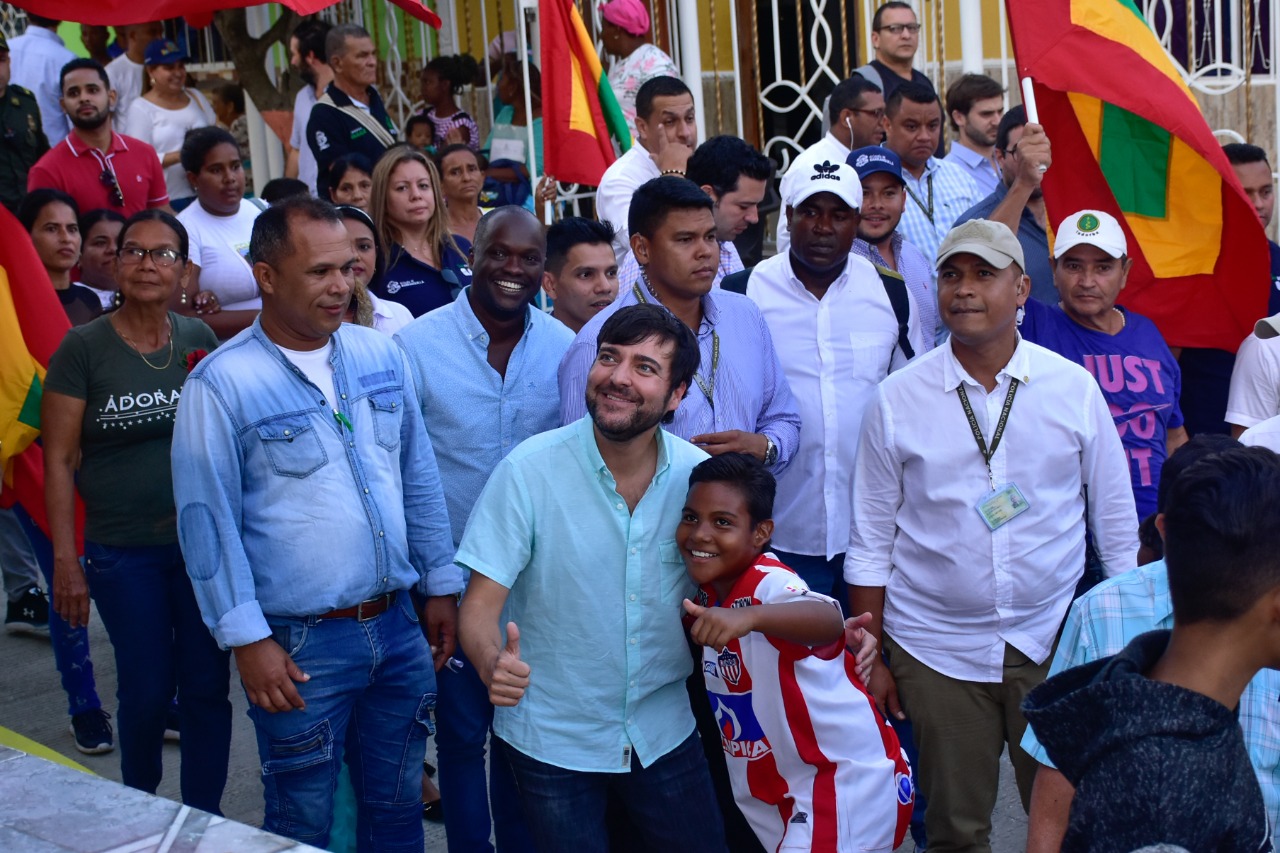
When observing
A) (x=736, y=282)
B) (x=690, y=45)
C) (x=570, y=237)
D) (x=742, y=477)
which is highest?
(x=690, y=45)

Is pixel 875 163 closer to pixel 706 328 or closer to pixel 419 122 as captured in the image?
pixel 706 328

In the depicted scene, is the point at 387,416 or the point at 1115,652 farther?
the point at 387,416

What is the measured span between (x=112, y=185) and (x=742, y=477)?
4910 millimetres

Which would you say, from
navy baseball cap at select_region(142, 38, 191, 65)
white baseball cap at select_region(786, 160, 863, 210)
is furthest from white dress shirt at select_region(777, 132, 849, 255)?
navy baseball cap at select_region(142, 38, 191, 65)

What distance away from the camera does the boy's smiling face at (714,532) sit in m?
3.35

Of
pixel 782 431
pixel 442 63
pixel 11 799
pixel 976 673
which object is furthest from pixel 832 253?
pixel 442 63

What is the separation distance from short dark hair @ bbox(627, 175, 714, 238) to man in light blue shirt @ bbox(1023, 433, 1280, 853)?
1899mm

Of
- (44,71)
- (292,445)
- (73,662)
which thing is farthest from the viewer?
(44,71)

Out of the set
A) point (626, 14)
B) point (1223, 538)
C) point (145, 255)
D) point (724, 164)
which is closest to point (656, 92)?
point (724, 164)

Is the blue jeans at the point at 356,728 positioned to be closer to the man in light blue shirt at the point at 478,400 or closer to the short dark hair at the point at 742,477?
the man in light blue shirt at the point at 478,400

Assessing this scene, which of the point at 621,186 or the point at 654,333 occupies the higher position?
the point at 621,186

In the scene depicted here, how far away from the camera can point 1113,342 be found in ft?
15.3

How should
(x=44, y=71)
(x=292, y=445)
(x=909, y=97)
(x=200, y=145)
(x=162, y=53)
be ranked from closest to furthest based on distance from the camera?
(x=292, y=445), (x=200, y=145), (x=909, y=97), (x=162, y=53), (x=44, y=71)

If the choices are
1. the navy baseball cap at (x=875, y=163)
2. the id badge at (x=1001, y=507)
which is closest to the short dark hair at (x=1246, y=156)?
the navy baseball cap at (x=875, y=163)
